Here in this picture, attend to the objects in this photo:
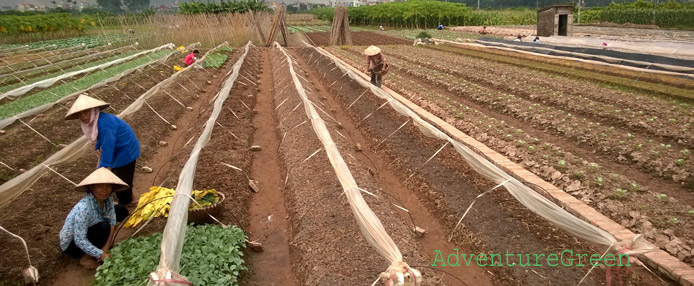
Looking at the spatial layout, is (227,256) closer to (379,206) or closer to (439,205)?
(379,206)

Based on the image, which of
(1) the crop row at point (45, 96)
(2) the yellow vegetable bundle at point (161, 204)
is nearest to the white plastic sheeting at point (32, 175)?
(2) the yellow vegetable bundle at point (161, 204)

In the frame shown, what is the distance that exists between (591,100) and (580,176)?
5.91 m

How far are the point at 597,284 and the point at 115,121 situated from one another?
6145 millimetres

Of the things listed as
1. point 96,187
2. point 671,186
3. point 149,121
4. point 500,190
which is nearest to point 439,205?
point 500,190

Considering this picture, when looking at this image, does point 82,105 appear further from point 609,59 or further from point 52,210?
point 609,59

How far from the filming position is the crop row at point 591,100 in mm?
9016

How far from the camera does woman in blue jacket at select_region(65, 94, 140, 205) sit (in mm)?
5383

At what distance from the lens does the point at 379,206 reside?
5.77m

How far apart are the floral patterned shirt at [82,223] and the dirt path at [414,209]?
12.1 ft

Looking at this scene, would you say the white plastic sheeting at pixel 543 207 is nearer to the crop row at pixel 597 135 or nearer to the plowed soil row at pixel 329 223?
the plowed soil row at pixel 329 223

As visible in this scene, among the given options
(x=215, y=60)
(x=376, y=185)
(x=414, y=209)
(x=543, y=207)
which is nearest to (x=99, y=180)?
(x=376, y=185)

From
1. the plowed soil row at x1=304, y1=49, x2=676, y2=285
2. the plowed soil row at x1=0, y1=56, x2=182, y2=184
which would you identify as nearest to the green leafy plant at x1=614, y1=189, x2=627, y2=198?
the plowed soil row at x1=304, y1=49, x2=676, y2=285

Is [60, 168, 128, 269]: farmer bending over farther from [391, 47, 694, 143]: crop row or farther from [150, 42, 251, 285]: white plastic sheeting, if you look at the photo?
[391, 47, 694, 143]: crop row

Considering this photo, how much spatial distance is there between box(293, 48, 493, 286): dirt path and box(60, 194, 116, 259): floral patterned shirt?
3.69 metres
